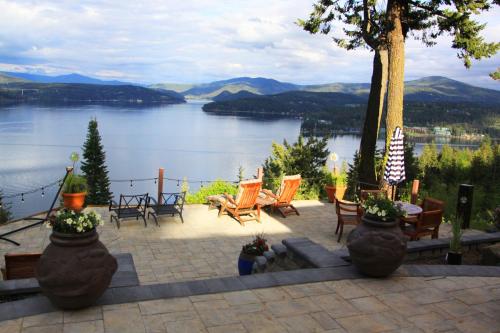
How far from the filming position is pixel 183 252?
7320 mm

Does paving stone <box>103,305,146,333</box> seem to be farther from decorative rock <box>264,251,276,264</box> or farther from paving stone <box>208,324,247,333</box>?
decorative rock <box>264,251,276,264</box>

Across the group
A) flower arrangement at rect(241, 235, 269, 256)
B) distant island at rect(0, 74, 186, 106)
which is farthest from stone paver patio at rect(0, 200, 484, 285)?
distant island at rect(0, 74, 186, 106)

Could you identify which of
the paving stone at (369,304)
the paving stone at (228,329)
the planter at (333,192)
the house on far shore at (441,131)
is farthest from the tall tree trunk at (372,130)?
the house on far shore at (441,131)

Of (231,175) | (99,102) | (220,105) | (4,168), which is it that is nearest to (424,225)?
(231,175)

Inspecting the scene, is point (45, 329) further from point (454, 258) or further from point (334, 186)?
point (334, 186)

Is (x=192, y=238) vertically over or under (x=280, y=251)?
under

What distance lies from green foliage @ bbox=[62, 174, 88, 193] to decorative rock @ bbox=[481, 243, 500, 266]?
6.83m

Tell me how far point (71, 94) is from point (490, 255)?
168 meters

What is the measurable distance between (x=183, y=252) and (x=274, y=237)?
1.90 metres

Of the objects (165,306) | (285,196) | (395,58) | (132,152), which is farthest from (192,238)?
(132,152)

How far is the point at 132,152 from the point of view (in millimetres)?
56844

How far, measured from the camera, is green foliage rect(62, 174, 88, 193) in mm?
8227

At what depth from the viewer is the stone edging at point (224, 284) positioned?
3693 millimetres

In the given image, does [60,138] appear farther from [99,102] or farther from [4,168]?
[99,102]
